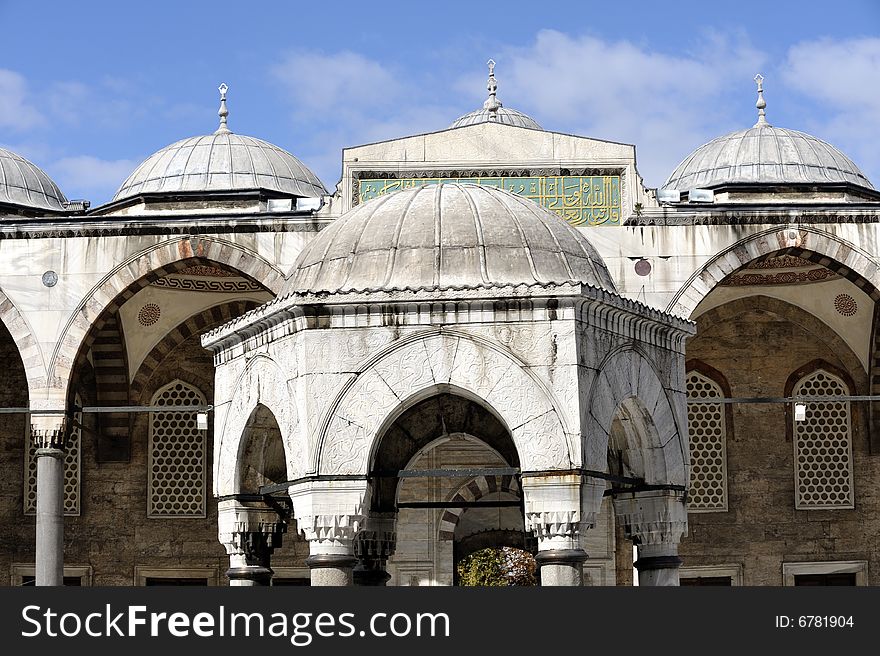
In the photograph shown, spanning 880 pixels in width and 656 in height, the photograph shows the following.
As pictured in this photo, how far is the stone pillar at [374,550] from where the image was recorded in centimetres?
804

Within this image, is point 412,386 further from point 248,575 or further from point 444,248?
point 248,575

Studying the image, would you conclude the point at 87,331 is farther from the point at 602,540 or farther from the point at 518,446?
the point at 518,446

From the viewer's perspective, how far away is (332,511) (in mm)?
6832

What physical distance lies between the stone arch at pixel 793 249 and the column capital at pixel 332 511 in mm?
8426

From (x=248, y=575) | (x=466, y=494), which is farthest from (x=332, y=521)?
(x=466, y=494)

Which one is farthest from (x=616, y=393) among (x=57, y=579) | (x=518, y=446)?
(x=57, y=579)

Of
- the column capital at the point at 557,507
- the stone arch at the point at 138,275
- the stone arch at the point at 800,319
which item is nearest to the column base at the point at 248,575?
the column capital at the point at 557,507

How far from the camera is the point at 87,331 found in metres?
15.1

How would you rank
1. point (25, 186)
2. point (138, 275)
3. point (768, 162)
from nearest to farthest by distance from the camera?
→ point (138, 275)
point (768, 162)
point (25, 186)

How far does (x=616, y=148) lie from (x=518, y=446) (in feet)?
28.0

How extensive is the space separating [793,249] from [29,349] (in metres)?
7.20

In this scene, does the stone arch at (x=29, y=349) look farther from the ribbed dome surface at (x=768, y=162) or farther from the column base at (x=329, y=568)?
the column base at (x=329, y=568)

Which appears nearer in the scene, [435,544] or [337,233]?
[337,233]

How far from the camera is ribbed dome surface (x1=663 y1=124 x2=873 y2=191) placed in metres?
18.0
